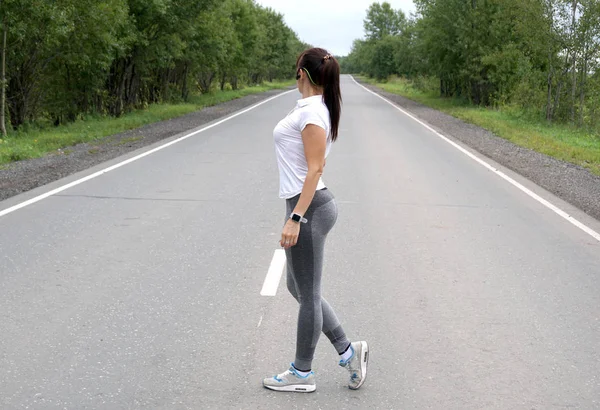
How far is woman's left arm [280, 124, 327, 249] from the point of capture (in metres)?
3.51

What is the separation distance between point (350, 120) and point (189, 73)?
19714 mm

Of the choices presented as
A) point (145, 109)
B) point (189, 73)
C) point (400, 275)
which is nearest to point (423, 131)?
point (145, 109)

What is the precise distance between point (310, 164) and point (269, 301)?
2.21 m

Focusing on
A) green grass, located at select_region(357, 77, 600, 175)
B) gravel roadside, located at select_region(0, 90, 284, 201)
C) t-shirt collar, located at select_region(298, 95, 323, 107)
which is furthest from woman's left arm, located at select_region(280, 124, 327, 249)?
green grass, located at select_region(357, 77, 600, 175)

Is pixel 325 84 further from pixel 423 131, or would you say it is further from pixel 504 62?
pixel 504 62

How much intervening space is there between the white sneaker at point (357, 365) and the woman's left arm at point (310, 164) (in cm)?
82

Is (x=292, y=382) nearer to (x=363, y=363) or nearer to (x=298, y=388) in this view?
(x=298, y=388)

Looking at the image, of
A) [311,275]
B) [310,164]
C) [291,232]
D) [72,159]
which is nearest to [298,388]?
[311,275]

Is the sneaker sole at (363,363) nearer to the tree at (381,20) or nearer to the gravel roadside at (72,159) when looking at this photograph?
the gravel roadside at (72,159)

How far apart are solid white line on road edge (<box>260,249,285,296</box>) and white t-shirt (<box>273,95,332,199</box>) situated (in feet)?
7.17

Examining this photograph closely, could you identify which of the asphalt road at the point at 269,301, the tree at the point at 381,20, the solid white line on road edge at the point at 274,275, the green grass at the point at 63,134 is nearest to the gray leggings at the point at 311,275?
the asphalt road at the point at 269,301

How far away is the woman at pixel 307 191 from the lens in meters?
3.54

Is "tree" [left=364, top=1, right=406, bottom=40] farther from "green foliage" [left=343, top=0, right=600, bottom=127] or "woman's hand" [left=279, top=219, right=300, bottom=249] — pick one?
"woman's hand" [left=279, top=219, right=300, bottom=249]

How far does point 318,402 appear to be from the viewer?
3844 millimetres
